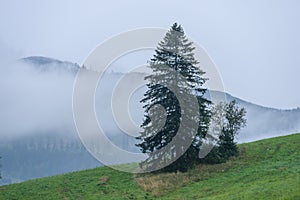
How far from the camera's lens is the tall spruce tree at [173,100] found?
1805 inches

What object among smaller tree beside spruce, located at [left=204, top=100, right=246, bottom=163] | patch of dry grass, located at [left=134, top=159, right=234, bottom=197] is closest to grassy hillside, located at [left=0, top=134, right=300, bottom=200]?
patch of dry grass, located at [left=134, top=159, right=234, bottom=197]

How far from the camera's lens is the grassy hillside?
3272 cm

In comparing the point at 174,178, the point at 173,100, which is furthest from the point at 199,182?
the point at 173,100

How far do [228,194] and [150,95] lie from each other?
20324 millimetres

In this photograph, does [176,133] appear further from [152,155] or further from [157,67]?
[157,67]

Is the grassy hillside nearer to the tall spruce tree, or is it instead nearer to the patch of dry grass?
the patch of dry grass

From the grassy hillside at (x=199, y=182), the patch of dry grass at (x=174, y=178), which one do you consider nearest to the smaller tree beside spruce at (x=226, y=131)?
the grassy hillside at (x=199, y=182)

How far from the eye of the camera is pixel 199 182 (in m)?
40.5

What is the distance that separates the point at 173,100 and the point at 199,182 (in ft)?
36.2

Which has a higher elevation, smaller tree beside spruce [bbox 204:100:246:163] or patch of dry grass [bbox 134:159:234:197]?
smaller tree beside spruce [bbox 204:100:246:163]

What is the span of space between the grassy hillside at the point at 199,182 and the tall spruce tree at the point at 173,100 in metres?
2.62

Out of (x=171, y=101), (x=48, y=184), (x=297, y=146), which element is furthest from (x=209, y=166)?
(x=48, y=184)

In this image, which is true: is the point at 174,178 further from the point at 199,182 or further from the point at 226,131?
Answer: the point at 226,131

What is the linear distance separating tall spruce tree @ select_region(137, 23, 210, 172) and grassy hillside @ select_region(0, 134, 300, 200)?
2.62 meters
